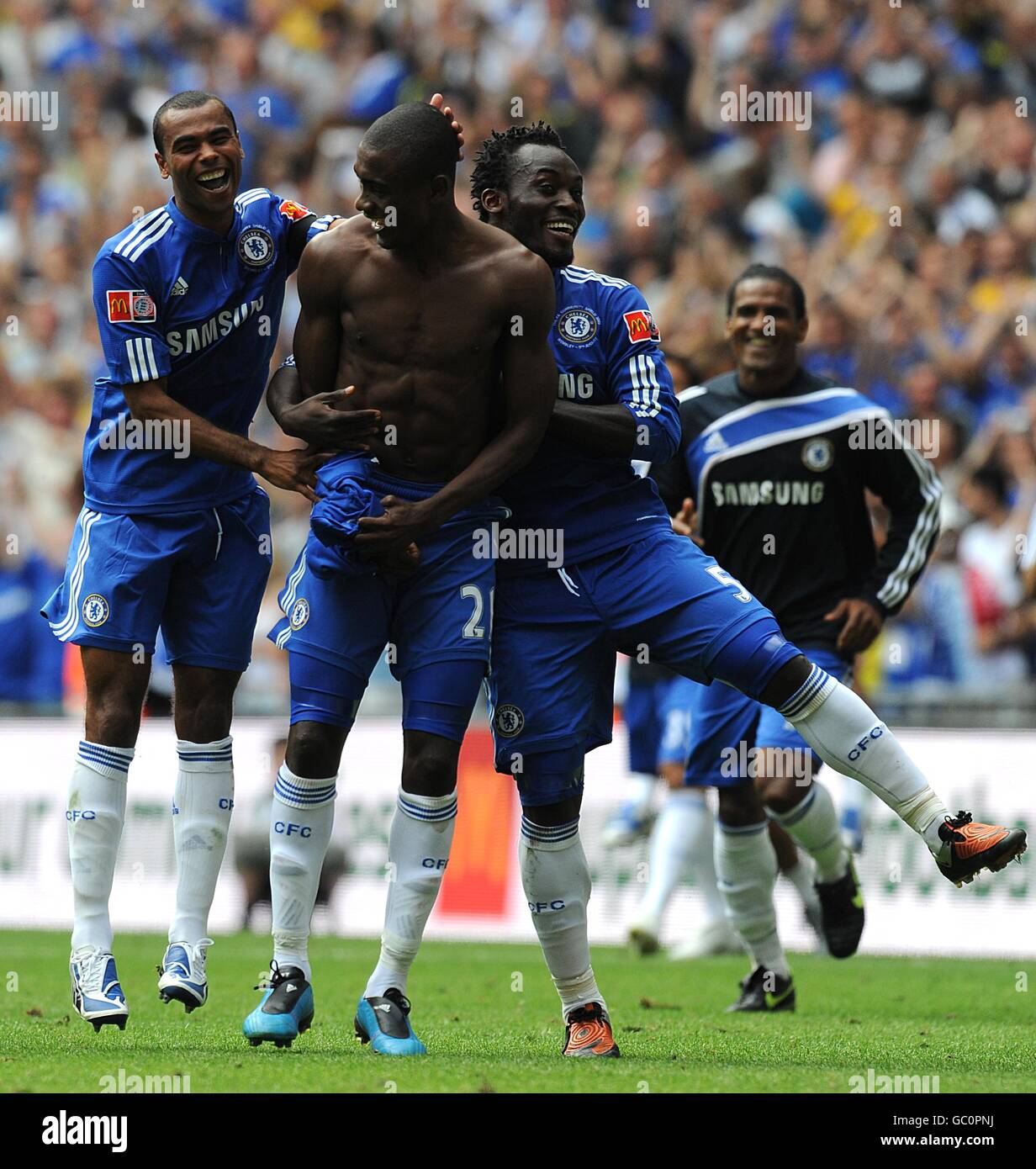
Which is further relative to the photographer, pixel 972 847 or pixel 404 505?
pixel 404 505

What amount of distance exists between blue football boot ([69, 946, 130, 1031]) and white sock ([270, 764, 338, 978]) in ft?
1.78

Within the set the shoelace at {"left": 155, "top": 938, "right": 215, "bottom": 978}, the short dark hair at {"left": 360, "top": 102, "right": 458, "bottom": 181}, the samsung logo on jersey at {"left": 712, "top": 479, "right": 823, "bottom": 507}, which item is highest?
the short dark hair at {"left": 360, "top": 102, "right": 458, "bottom": 181}

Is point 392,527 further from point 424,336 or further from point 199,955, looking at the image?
point 199,955

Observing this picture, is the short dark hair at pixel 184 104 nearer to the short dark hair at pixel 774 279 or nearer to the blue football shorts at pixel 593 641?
the blue football shorts at pixel 593 641

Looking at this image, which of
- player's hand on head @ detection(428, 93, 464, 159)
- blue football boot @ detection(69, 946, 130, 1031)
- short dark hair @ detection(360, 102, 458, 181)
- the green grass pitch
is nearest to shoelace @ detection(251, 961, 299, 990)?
the green grass pitch

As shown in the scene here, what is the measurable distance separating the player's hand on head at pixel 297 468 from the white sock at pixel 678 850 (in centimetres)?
536

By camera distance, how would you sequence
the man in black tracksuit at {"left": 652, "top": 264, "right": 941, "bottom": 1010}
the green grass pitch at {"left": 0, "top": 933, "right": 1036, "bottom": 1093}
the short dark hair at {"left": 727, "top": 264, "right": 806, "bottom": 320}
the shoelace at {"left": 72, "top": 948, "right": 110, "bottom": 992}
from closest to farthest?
the green grass pitch at {"left": 0, "top": 933, "right": 1036, "bottom": 1093} < the shoelace at {"left": 72, "top": 948, "right": 110, "bottom": 992} < the man in black tracksuit at {"left": 652, "top": 264, "right": 941, "bottom": 1010} < the short dark hair at {"left": 727, "top": 264, "right": 806, "bottom": 320}

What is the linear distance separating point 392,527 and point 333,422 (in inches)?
14.8

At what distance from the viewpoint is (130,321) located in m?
A: 6.44

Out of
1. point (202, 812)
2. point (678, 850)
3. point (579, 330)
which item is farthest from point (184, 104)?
point (678, 850)

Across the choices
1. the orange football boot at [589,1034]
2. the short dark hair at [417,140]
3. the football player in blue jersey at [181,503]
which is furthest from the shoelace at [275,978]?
the short dark hair at [417,140]

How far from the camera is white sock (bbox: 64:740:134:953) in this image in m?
6.52

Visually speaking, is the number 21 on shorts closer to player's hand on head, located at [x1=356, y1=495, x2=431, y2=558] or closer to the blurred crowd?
player's hand on head, located at [x1=356, y1=495, x2=431, y2=558]
